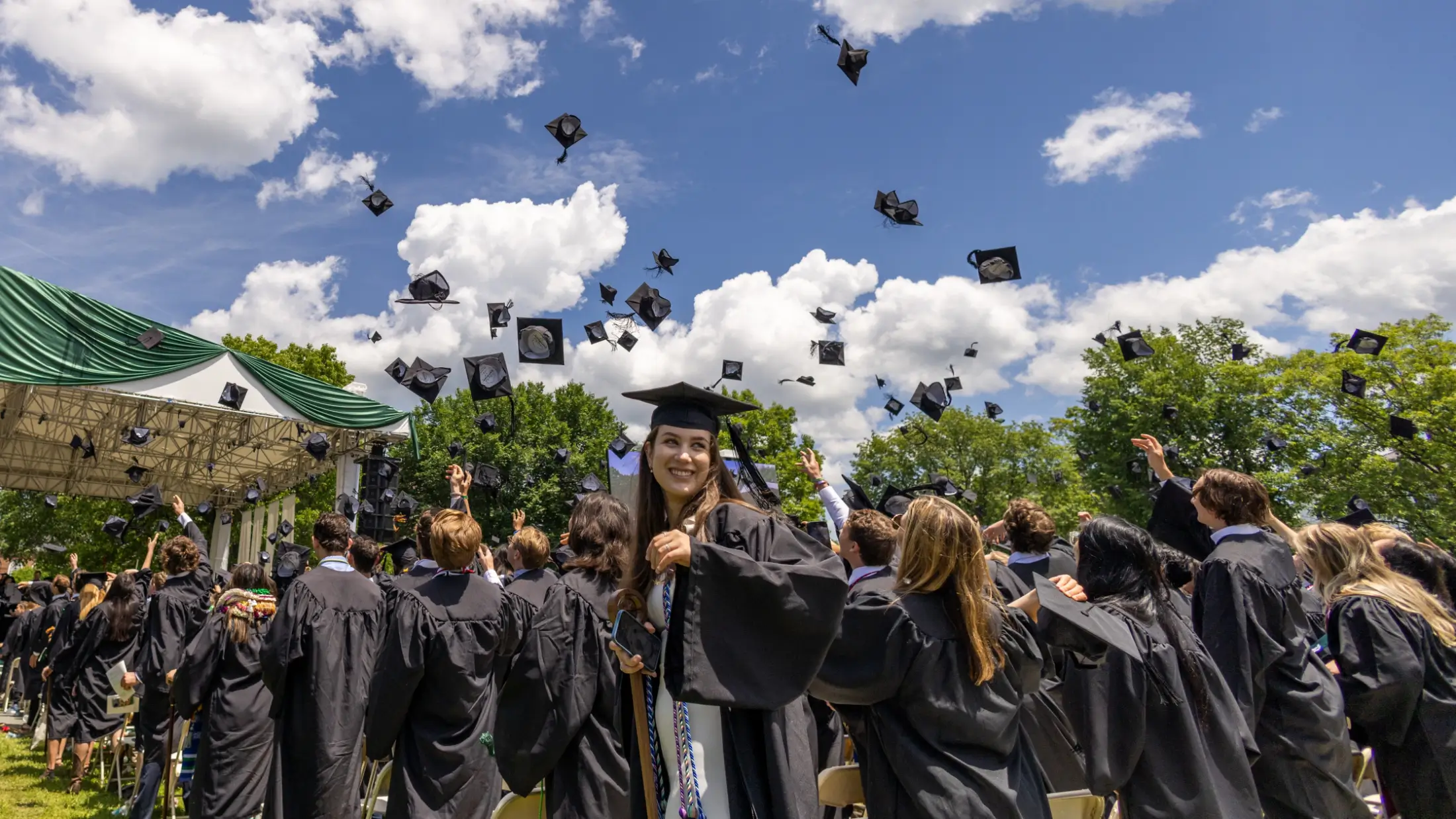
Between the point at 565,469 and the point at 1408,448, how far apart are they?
29089 millimetres

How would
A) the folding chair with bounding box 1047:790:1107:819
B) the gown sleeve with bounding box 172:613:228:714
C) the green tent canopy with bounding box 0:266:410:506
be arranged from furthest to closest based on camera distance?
the green tent canopy with bounding box 0:266:410:506
the gown sleeve with bounding box 172:613:228:714
the folding chair with bounding box 1047:790:1107:819

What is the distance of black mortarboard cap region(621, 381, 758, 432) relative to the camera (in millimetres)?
2508

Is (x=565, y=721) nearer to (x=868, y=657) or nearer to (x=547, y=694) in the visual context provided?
(x=547, y=694)

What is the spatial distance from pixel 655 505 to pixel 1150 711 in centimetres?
193

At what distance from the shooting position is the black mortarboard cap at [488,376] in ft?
31.2

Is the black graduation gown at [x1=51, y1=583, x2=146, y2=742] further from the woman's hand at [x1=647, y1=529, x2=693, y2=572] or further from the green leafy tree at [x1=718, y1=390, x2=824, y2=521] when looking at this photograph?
the green leafy tree at [x1=718, y1=390, x2=824, y2=521]

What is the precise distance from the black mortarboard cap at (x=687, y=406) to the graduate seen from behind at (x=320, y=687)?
320 centimetres

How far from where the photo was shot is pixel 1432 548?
14.5 ft

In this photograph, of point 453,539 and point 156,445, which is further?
point 156,445

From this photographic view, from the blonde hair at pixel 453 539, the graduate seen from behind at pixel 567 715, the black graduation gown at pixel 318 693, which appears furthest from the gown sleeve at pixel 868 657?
the black graduation gown at pixel 318 693

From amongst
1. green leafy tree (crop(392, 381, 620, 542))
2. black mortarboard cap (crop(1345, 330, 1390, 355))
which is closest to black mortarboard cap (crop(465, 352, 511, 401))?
black mortarboard cap (crop(1345, 330, 1390, 355))

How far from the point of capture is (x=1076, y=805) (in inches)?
111

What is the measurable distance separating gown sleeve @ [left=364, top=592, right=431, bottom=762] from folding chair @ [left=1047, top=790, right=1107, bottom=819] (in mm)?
3095

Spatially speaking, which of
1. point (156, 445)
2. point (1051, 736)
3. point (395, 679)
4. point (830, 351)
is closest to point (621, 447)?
point (830, 351)
